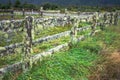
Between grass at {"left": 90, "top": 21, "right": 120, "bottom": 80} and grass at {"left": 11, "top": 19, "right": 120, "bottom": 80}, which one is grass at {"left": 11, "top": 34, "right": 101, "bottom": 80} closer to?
grass at {"left": 11, "top": 19, "right": 120, "bottom": 80}

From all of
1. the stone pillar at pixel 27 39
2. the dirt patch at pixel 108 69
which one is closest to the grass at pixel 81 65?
the dirt patch at pixel 108 69

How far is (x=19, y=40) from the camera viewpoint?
373 inches

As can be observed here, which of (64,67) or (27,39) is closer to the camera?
(27,39)

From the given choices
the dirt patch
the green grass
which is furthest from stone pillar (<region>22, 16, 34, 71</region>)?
the dirt patch

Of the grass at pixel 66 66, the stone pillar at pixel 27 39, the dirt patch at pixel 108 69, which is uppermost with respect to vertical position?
the stone pillar at pixel 27 39

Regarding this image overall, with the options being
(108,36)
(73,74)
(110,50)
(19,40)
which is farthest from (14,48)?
(108,36)

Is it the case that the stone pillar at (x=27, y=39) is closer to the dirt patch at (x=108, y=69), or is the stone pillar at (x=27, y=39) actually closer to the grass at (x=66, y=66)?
the grass at (x=66, y=66)

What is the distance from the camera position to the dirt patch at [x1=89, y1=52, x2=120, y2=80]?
32.1 ft

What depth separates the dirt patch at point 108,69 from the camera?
977 cm

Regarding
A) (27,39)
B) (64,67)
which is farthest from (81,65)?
(27,39)

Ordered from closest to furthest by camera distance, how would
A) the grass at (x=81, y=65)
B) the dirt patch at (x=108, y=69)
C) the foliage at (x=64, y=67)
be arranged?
the foliage at (x=64, y=67)
the grass at (x=81, y=65)
the dirt patch at (x=108, y=69)

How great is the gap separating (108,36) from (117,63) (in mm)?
4680

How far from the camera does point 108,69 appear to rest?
10.2 meters

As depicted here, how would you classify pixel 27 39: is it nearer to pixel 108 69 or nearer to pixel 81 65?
pixel 81 65
